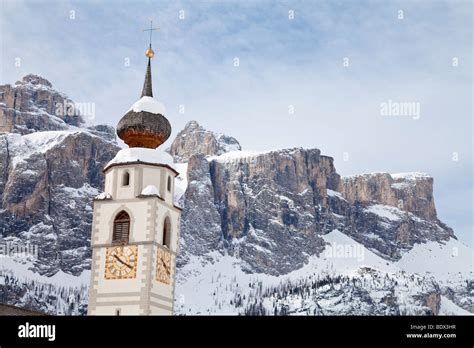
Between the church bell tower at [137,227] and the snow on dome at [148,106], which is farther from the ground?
the snow on dome at [148,106]

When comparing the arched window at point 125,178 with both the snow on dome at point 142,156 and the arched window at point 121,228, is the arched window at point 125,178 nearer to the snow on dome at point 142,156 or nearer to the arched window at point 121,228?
the snow on dome at point 142,156

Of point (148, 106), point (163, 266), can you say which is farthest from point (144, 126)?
point (163, 266)

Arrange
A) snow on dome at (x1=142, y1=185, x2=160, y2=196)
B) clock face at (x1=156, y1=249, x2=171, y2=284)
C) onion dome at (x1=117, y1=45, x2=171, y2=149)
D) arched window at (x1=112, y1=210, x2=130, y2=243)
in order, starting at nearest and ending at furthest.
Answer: clock face at (x1=156, y1=249, x2=171, y2=284) → arched window at (x1=112, y1=210, x2=130, y2=243) → snow on dome at (x1=142, y1=185, x2=160, y2=196) → onion dome at (x1=117, y1=45, x2=171, y2=149)

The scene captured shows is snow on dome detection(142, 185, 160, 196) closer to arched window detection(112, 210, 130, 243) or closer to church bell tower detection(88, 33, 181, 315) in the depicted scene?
church bell tower detection(88, 33, 181, 315)

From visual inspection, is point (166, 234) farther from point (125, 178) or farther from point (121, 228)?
point (125, 178)

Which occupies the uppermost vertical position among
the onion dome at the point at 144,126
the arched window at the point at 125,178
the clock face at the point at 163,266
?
the onion dome at the point at 144,126

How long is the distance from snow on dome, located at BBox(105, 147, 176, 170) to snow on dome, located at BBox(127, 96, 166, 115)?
186cm

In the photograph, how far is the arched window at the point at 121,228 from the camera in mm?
36397

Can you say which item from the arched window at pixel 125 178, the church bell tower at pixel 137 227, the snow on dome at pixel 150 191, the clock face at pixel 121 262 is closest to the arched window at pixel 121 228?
the church bell tower at pixel 137 227

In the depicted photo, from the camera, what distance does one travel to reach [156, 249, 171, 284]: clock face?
35938 mm

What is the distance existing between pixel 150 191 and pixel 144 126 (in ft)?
11.5

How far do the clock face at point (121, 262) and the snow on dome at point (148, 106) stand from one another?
265 inches

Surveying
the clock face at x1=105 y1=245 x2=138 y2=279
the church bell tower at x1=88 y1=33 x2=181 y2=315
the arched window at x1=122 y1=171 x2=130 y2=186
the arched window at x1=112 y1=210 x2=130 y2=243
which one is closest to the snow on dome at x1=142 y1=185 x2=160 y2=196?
the church bell tower at x1=88 y1=33 x2=181 y2=315
